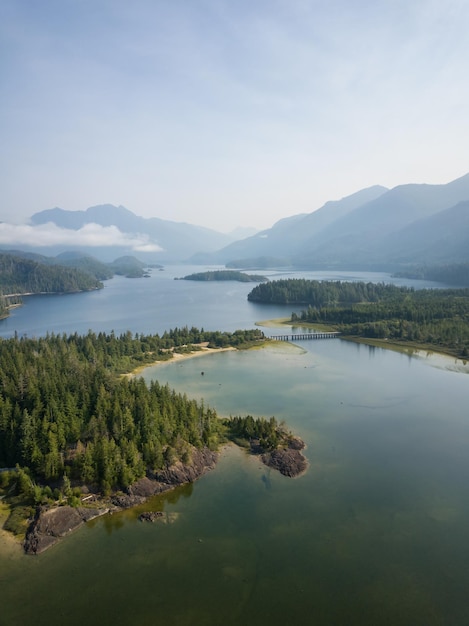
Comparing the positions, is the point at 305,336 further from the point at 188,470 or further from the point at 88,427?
the point at 88,427

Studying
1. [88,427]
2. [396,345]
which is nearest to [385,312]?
[396,345]

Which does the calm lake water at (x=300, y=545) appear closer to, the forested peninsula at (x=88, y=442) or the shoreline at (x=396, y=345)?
the forested peninsula at (x=88, y=442)

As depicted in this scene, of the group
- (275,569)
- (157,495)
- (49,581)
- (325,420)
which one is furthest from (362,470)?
(49,581)

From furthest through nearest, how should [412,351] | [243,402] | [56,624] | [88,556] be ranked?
[412,351] → [243,402] → [88,556] → [56,624]

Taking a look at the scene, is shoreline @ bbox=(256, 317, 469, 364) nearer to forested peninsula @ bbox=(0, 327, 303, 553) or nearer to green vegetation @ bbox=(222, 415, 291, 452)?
green vegetation @ bbox=(222, 415, 291, 452)

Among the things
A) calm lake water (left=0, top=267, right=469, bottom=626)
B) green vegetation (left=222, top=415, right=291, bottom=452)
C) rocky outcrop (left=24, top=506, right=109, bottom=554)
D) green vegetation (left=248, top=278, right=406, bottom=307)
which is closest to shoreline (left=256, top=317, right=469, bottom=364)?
calm lake water (left=0, top=267, right=469, bottom=626)

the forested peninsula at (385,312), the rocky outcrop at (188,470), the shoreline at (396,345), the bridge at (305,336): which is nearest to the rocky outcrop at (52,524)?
the rocky outcrop at (188,470)

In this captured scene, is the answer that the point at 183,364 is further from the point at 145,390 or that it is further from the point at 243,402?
the point at 145,390
